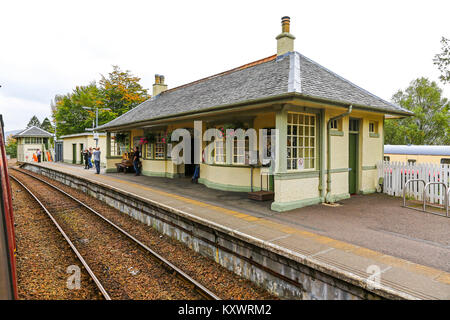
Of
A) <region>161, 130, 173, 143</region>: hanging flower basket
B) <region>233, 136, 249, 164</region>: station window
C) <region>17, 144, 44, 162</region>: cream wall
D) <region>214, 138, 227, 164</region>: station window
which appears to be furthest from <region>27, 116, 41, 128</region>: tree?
<region>233, 136, 249, 164</region>: station window

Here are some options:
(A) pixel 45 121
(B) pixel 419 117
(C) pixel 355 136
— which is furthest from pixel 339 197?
(A) pixel 45 121

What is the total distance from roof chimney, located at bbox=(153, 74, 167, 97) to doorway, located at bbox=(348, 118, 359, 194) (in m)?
14.0

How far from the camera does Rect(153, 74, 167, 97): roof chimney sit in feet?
63.6

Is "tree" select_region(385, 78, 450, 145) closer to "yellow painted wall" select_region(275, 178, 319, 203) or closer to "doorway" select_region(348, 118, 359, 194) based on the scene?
"doorway" select_region(348, 118, 359, 194)

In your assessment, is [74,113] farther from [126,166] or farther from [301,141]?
[301,141]

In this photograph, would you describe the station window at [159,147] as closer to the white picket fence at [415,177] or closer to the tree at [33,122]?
the white picket fence at [415,177]

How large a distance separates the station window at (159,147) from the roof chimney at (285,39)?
7.70m

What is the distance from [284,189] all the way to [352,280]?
3923 millimetres

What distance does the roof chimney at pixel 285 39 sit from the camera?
9934 millimetres

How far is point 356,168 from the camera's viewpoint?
9.57 metres

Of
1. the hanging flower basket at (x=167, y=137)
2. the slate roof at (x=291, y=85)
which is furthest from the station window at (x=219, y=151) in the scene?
the hanging flower basket at (x=167, y=137)

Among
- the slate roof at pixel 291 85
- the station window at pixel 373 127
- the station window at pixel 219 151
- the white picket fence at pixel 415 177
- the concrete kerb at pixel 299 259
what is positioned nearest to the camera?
the concrete kerb at pixel 299 259
